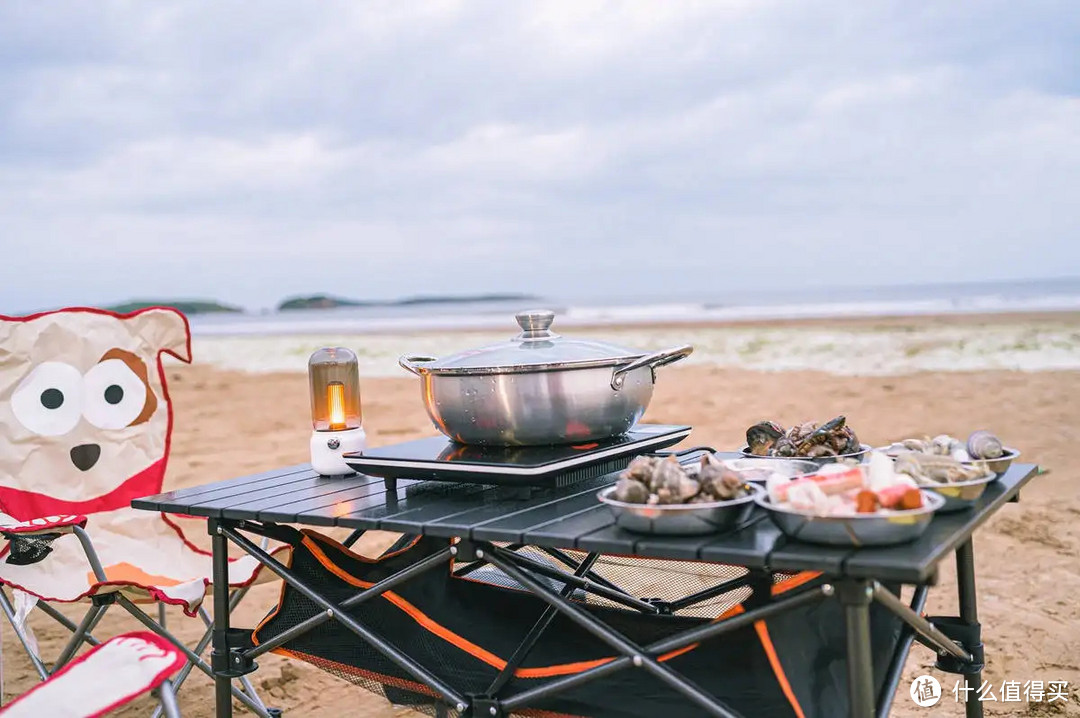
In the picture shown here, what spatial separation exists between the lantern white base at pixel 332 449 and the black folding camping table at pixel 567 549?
3 cm

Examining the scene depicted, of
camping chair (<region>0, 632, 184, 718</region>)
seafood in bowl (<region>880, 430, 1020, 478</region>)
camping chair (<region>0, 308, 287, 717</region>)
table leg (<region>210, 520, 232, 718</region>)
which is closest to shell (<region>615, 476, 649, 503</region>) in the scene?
seafood in bowl (<region>880, 430, 1020, 478</region>)

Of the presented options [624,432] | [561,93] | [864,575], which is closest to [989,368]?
[624,432]

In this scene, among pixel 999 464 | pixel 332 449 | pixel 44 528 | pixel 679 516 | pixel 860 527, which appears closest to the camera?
pixel 860 527

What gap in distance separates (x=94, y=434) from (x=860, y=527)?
2713 millimetres

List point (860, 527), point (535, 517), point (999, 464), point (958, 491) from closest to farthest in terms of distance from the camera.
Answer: point (860, 527) → point (958, 491) → point (535, 517) → point (999, 464)

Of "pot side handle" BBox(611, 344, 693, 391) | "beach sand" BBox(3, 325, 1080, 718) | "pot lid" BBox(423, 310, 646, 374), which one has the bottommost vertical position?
"beach sand" BBox(3, 325, 1080, 718)

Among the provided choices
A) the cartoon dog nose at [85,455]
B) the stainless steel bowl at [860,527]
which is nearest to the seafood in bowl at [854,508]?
the stainless steel bowl at [860,527]

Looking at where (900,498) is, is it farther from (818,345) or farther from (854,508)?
(818,345)

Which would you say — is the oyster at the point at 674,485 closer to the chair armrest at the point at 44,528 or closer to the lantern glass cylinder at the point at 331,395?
the lantern glass cylinder at the point at 331,395

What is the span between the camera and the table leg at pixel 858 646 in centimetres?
127

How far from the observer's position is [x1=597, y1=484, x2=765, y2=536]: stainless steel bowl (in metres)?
1.37

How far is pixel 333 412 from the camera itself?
2.29m

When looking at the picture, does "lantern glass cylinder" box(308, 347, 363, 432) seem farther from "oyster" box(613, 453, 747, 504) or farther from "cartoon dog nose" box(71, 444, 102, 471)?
"cartoon dog nose" box(71, 444, 102, 471)

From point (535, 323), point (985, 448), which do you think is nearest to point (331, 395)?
point (535, 323)
